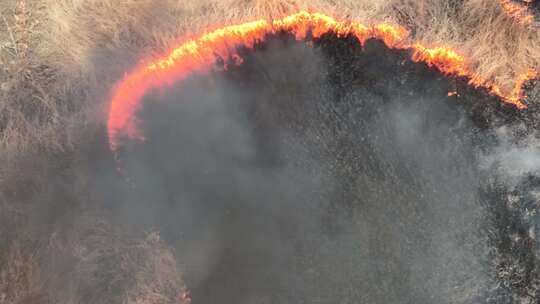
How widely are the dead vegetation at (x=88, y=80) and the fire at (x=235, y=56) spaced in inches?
3.4

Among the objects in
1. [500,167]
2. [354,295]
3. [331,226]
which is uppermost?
[500,167]

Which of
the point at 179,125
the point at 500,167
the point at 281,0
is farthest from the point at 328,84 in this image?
the point at 500,167

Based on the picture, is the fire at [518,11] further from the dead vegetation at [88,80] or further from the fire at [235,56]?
the fire at [235,56]

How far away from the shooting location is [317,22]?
402 cm

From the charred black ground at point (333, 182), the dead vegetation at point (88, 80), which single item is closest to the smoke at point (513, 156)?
the charred black ground at point (333, 182)

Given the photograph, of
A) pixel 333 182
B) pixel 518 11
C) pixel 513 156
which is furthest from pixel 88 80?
pixel 518 11

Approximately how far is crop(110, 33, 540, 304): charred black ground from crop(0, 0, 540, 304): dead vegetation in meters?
0.28

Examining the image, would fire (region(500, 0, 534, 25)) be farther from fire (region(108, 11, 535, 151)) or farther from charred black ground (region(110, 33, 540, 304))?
charred black ground (region(110, 33, 540, 304))

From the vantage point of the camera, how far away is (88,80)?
3672 millimetres

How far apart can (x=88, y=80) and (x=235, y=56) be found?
1373mm

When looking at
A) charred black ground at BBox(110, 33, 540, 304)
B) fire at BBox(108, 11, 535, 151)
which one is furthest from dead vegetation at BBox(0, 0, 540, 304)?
charred black ground at BBox(110, 33, 540, 304)

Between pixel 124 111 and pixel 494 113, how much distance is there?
3.42 meters

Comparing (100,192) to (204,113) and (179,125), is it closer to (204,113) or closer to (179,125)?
(179,125)

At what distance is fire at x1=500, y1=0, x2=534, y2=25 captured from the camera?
379cm
